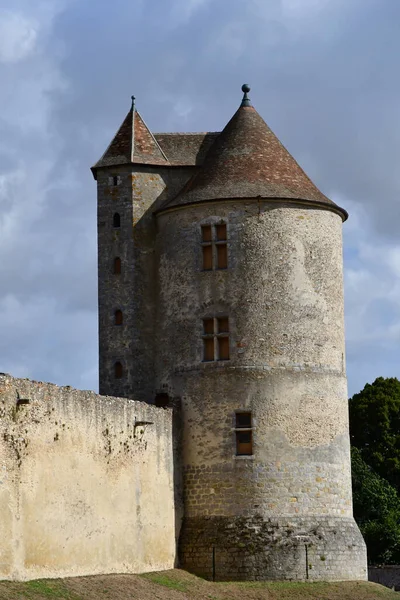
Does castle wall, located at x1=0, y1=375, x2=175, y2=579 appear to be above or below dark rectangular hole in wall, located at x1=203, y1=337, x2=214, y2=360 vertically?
below

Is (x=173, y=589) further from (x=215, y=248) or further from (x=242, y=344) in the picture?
(x=215, y=248)

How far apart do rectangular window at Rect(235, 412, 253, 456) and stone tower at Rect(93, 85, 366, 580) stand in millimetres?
36

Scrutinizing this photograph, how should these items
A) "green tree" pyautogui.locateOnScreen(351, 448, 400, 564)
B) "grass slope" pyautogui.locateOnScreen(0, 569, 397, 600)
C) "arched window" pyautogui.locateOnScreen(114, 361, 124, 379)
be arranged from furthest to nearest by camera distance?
"green tree" pyautogui.locateOnScreen(351, 448, 400, 564) < "arched window" pyautogui.locateOnScreen(114, 361, 124, 379) < "grass slope" pyautogui.locateOnScreen(0, 569, 397, 600)

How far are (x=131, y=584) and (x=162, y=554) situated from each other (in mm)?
3687

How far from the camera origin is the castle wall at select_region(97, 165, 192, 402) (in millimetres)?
38594

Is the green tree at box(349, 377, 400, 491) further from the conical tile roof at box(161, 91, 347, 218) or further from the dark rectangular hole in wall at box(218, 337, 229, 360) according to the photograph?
the dark rectangular hole in wall at box(218, 337, 229, 360)

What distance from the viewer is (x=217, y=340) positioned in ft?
121

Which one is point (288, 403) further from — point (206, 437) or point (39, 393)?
point (39, 393)

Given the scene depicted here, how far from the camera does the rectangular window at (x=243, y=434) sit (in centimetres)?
3631

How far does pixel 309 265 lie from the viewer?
37.6 m

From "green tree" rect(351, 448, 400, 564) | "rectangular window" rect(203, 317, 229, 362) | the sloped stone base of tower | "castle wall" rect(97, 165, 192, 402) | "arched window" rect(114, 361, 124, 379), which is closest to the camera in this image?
the sloped stone base of tower

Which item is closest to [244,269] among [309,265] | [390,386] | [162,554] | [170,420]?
[309,265]

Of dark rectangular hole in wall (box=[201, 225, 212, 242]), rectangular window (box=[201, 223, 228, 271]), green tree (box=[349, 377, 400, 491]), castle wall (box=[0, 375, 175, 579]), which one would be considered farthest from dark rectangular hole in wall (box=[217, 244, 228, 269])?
green tree (box=[349, 377, 400, 491])

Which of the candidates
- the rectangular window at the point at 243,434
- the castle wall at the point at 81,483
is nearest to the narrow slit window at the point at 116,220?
the castle wall at the point at 81,483
